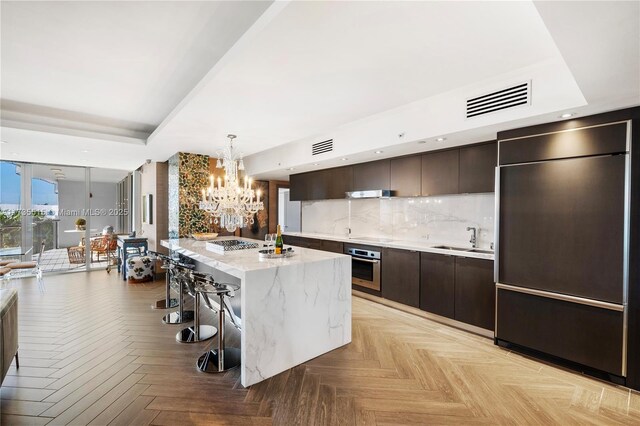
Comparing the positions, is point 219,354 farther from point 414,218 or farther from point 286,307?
point 414,218

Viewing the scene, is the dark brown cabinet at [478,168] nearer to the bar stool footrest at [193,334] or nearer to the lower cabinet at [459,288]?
the lower cabinet at [459,288]

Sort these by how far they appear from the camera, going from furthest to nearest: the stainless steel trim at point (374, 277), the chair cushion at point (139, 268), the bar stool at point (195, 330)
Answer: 1. the chair cushion at point (139, 268)
2. the stainless steel trim at point (374, 277)
3. the bar stool at point (195, 330)

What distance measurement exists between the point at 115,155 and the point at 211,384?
5.18 metres

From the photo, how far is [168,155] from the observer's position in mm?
5594

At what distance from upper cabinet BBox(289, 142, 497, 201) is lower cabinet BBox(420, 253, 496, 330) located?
2.98ft

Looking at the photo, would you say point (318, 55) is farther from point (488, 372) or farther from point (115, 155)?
point (115, 155)

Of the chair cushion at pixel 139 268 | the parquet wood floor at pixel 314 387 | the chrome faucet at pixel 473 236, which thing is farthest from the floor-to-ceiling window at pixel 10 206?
the chrome faucet at pixel 473 236

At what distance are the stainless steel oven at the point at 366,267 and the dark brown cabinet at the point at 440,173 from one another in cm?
123

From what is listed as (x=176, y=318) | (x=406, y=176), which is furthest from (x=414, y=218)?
(x=176, y=318)

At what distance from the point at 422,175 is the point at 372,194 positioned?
85cm

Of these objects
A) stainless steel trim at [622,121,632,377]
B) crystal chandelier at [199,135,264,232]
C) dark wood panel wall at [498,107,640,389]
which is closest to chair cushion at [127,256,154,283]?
crystal chandelier at [199,135,264,232]

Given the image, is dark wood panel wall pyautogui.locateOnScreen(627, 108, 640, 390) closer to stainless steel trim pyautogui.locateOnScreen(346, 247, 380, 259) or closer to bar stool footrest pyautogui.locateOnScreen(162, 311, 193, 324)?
stainless steel trim pyautogui.locateOnScreen(346, 247, 380, 259)

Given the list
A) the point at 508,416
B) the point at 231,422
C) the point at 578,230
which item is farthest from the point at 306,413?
the point at 578,230

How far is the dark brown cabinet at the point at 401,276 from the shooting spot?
3.90 meters
